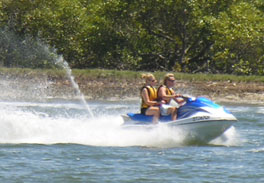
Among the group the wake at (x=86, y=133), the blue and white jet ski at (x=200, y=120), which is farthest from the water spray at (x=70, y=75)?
the blue and white jet ski at (x=200, y=120)

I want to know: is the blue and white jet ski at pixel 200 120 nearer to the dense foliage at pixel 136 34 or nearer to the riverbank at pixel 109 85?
the riverbank at pixel 109 85

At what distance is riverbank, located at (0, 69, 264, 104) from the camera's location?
2308cm

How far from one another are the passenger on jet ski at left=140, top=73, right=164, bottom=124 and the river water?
266 millimetres

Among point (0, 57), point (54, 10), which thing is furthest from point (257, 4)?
point (0, 57)

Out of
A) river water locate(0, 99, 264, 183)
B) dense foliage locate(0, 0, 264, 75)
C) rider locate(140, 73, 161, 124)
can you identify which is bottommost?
river water locate(0, 99, 264, 183)

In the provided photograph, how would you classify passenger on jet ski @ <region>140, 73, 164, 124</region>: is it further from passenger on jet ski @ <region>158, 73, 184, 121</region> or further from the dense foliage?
the dense foliage

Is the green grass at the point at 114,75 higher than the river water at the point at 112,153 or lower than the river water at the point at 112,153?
higher

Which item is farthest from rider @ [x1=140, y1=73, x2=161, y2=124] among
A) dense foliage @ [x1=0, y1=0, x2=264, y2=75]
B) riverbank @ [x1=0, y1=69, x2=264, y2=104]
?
dense foliage @ [x1=0, y1=0, x2=264, y2=75]

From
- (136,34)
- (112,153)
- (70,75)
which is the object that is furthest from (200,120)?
(136,34)

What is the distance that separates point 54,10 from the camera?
28.6 m

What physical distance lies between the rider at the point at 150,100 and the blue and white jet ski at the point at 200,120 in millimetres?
98

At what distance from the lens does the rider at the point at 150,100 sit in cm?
1288

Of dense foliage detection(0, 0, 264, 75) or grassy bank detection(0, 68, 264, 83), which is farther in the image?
dense foliage detection(0, 0, 264, 75)

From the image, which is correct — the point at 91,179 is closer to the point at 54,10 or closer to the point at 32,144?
the point at 32,144
